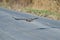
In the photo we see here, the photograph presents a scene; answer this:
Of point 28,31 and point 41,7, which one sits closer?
point 28,31

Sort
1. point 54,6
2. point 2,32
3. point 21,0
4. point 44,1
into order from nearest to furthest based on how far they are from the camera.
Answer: point 2,32, point 54,6, point 44,1, point 21,0

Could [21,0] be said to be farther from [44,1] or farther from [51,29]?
[51,29]

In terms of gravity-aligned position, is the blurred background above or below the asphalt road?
below

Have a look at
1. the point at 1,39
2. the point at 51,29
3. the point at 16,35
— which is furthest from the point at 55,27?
the point at 1,39

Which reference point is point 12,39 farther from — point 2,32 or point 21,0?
point 21,0

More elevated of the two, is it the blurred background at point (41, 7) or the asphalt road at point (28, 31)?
the asphalt road at point (28, 31)

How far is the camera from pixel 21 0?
1004 centimetres

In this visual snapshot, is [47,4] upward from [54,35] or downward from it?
downward

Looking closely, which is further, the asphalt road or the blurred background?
the blurred background

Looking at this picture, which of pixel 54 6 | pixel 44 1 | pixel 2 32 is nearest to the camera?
pixel 2 32

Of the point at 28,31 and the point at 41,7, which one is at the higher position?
the point at 28,31

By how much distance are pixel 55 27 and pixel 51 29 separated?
232 mm

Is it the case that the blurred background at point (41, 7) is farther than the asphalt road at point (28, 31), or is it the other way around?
the blurred background at point (41, 7)

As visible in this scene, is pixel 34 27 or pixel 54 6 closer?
pixel 34 27
